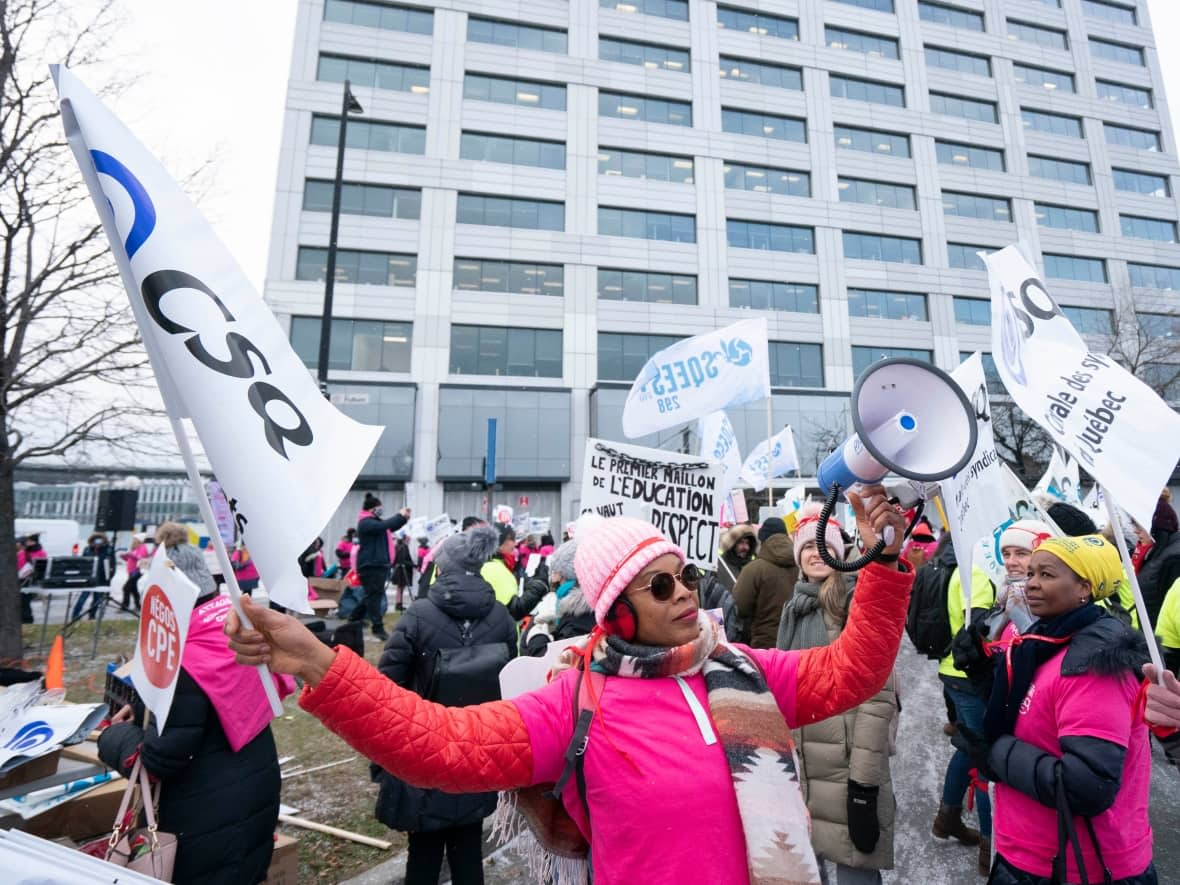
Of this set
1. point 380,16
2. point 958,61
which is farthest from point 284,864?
point 958,61

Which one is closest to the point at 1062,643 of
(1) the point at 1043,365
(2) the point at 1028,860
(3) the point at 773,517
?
(2) the point at 1028,860

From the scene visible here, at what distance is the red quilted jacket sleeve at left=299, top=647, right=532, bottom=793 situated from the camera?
1.45 meters

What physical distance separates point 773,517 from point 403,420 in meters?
21.4

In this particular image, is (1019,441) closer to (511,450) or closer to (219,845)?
(511,450)

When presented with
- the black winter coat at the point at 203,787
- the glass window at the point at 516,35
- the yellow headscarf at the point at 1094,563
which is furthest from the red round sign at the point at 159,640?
the glass window at the point at 516,35

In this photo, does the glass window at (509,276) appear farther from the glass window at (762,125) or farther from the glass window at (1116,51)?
the glass window at (1116,51)

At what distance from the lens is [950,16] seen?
116ft

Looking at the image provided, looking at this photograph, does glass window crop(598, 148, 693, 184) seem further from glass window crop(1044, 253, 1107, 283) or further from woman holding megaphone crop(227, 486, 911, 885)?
woman holding megaphone crop(227, 486, 911, 885)

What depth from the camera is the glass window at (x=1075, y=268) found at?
33.5m

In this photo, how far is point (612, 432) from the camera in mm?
25656

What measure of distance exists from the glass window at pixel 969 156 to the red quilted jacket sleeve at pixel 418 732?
1579 inches

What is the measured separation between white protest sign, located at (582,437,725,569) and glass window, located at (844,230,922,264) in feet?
98.1

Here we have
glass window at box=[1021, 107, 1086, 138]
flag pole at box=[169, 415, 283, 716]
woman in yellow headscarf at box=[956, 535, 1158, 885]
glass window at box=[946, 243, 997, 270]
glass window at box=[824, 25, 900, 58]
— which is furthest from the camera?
glass window at box=[1021, 107, 1086, 138]

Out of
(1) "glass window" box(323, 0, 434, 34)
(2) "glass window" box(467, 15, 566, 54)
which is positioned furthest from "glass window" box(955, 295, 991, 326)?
(1) "glass window" box(323, 0, 434, 34)
